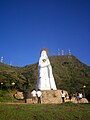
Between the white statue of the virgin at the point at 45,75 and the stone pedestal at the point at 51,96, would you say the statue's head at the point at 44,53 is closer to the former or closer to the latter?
the white statue of the virgin at the point at 45,75

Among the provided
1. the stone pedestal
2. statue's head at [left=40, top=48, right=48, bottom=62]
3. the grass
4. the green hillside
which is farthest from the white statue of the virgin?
the grass

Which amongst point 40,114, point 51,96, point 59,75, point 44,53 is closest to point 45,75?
point 44,53

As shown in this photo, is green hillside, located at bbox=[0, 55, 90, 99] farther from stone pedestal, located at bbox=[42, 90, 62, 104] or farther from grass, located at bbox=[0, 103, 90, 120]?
grass, located at bbox=[0, 103, 90, 120]

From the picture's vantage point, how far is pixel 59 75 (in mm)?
94938

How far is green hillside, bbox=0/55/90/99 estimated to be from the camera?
163ft

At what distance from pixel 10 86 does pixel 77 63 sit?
8319 cm

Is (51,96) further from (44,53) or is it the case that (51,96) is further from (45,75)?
(44,53)

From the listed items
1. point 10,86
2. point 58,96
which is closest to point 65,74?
point 10,86

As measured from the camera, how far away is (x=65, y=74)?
97.3 meters

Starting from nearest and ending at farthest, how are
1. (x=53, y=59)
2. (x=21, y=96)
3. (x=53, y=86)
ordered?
1. (x=21, y=96)
2. (x=53, y=86)
3. (x=53, y=59)

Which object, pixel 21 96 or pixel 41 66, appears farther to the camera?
pixel 41 66

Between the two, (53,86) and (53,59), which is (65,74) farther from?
(53,86)

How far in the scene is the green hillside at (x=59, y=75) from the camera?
163 ft

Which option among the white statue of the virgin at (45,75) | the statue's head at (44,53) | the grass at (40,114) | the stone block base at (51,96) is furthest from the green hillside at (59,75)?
the grass at (40,114)
